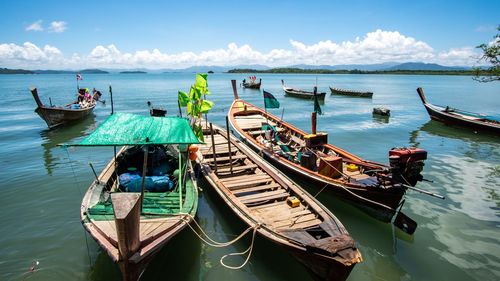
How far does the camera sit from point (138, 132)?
7.44 m

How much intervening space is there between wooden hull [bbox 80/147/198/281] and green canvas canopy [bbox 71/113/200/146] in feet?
5.41

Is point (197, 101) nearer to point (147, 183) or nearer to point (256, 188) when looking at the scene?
point (147, 183)

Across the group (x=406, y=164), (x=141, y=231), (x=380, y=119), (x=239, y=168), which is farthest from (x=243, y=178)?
(x=380, y=119)

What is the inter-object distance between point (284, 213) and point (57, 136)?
62.8 feet

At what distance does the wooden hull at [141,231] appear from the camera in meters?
5.09

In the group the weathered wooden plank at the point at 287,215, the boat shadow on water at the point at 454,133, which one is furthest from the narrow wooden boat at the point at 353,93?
the weathered wooden plank at the point at 287,215

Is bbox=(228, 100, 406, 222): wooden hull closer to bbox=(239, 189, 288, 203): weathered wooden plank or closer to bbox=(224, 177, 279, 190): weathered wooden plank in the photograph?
bbox=(224, 177, 279, 190): weathered wooden plank

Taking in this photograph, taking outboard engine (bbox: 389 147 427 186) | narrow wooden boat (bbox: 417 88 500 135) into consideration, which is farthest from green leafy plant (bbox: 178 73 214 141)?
narrow wooden boat (bbox: 417 88 500 135)

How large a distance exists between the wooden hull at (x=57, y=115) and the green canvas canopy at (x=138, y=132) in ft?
52.4

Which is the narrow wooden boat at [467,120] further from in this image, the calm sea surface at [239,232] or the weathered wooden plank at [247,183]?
the weathered wooden plank at [247,183]

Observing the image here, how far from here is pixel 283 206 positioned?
811 centimetres

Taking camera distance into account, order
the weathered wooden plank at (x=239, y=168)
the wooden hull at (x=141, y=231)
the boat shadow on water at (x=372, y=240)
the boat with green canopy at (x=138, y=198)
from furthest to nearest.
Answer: the weathered wooden plank at (x=239, y=168), the boat shadow on water at (x=372, y=240), the wooden hull at (x=141, y=231), the boat with green canopy at (x=138, y=198)

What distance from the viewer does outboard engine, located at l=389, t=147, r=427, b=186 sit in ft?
27.0

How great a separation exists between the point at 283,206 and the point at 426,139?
16867 millimetres
